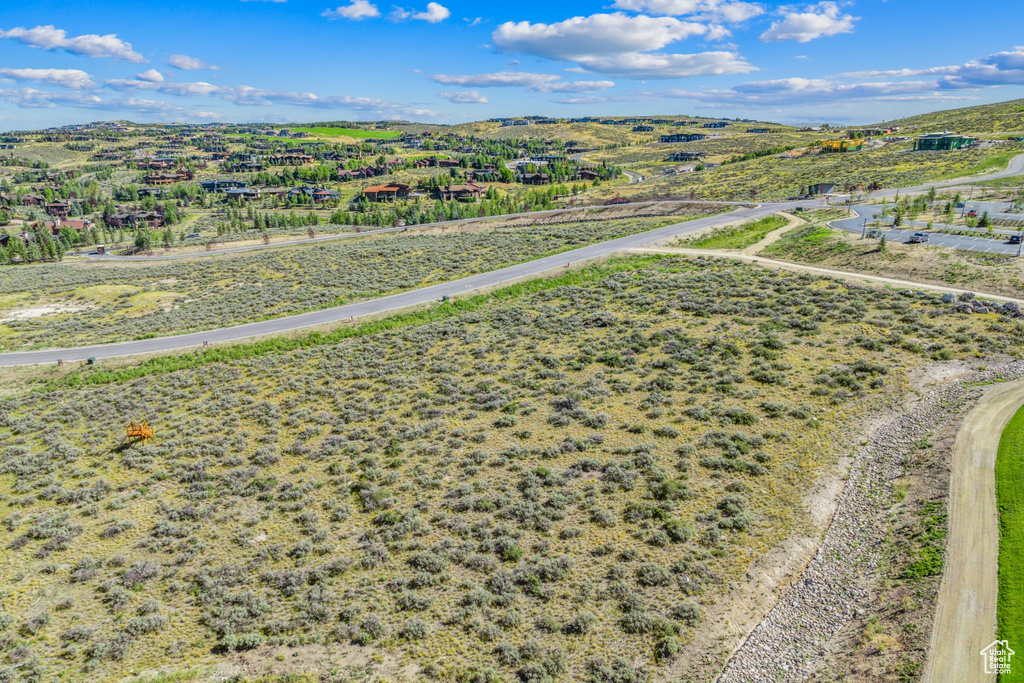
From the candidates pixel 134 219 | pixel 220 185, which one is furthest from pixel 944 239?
pixel 220 185

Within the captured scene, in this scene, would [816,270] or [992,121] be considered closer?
[816,270]

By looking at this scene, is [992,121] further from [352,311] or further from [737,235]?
[352,311]

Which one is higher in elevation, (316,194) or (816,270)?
(316,194)

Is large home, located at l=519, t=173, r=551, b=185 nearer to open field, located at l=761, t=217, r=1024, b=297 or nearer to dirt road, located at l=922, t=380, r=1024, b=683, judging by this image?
open field, located at l=761, t=217, r=1024, b=297

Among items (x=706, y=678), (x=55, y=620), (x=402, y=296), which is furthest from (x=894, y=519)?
(x=402, y=296)

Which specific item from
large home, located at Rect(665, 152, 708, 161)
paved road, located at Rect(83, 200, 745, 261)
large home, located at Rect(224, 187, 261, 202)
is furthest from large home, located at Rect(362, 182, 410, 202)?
large home, located at Rect(665, 152, 708, 161)

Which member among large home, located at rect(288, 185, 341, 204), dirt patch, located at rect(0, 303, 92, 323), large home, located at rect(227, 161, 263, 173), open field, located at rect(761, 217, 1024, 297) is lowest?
dirt patch, located at rect(0, 303, 92, 323)

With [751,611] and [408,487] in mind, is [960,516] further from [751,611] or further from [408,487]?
[408,487]

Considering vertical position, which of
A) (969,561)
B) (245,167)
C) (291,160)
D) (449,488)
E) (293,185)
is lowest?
(449,488)
